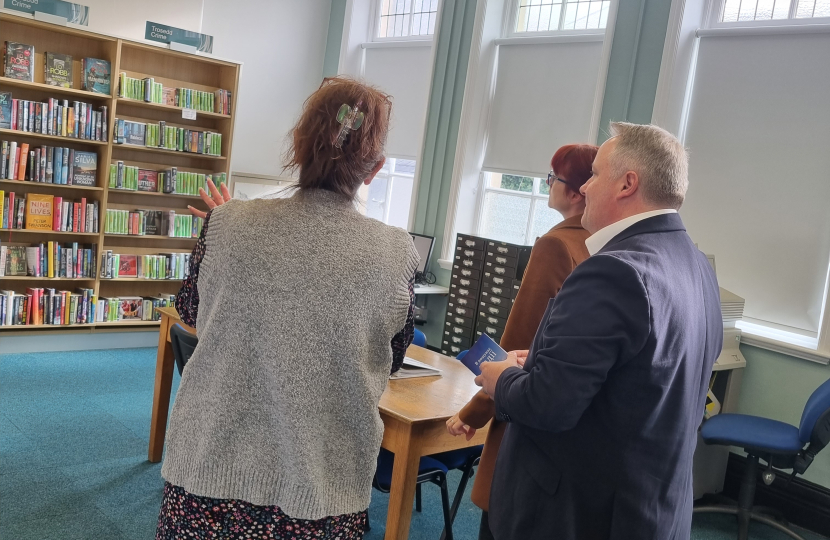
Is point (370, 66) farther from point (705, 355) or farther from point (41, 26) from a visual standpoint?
point (705, 355)

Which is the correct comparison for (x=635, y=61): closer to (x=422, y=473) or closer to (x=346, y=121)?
(x=422, y=473)

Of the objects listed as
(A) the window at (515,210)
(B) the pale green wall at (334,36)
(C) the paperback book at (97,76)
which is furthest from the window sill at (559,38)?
(C) the paperback book at (97,76)

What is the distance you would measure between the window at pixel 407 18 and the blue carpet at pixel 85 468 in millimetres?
A: 3851

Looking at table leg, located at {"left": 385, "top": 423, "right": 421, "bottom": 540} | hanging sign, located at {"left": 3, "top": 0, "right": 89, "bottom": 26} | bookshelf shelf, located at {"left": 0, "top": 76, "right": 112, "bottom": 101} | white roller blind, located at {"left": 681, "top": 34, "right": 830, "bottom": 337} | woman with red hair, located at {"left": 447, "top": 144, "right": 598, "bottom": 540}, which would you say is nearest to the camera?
woman with red hair, located at {"left": 447, "top": 144, "right": 598, "bottom": 540}

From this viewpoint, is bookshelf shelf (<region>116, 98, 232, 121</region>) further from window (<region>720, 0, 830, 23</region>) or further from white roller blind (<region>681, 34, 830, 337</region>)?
window (<region>720, 0, 830, 23</region>)

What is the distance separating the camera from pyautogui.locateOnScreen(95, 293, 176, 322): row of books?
585 centimetres

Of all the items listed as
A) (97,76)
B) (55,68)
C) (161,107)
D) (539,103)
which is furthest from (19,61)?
(539,103)

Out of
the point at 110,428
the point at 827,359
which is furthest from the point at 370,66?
the point at 827,359

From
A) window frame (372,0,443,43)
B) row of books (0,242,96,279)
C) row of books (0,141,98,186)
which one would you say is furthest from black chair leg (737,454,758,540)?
row of books (0,141,98,186)

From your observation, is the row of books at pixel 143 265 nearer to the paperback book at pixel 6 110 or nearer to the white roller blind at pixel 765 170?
the paperback book at pixel 6 110

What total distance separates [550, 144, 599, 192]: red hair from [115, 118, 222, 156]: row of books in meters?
4.56

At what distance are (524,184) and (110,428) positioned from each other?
349cm

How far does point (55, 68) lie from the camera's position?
5406 millimetres

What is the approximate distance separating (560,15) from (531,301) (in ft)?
14.2
